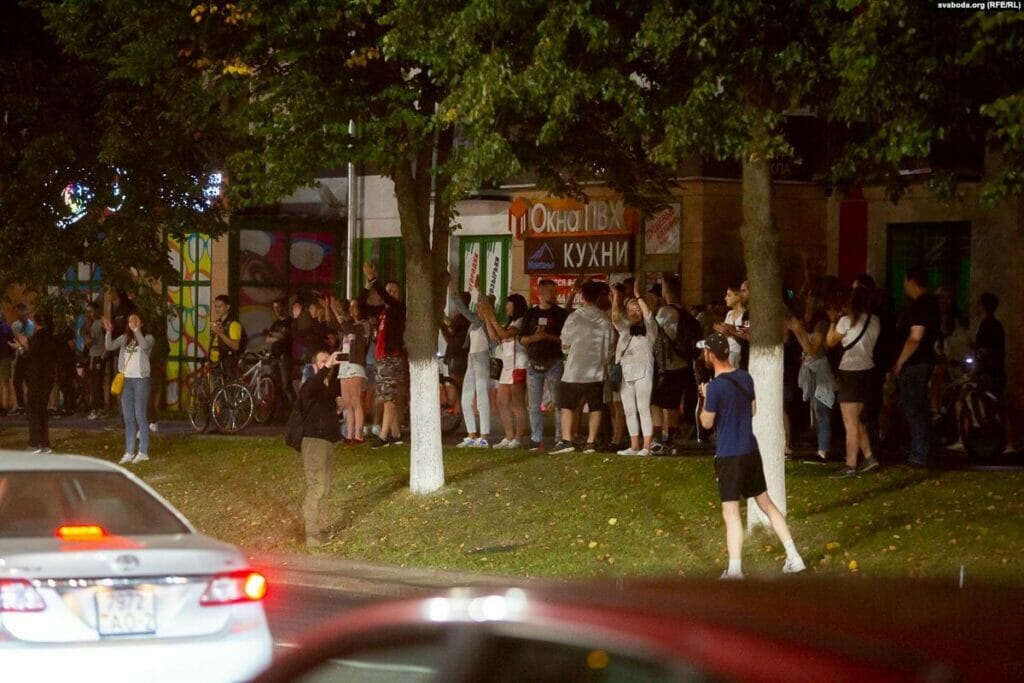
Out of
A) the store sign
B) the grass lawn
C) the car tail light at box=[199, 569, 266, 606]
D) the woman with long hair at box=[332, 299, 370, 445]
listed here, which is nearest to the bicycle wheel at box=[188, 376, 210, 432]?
the woman with long hair at box=[332, 299, 370, 445]

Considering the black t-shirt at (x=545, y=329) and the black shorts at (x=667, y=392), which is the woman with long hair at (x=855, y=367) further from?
the black t-shirt at (x=545, y=329)

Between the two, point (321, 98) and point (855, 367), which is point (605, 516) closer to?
point (855, 367)

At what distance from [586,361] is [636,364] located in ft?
1.85

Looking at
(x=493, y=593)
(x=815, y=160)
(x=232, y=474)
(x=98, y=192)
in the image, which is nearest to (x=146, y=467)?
(x=232, y=474)

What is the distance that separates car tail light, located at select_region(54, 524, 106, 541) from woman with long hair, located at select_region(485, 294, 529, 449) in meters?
11.9

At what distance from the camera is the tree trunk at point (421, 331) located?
17578mm

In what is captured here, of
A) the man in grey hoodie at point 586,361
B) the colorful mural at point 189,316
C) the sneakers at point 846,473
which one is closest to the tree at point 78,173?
the man in grey hoodie at point 586,361

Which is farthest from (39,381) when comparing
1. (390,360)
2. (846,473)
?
(846,473)

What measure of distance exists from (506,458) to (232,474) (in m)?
4.01

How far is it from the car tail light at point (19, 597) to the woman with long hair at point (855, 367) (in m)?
10.1

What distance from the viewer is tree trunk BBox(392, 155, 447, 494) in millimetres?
17578

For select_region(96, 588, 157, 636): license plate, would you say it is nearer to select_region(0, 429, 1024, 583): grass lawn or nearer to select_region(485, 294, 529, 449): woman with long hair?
select_region(0, 429, 1024, 583): grass lawn

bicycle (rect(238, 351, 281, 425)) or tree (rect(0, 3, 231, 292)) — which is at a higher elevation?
tree (rect(0, 3, 231, 292))

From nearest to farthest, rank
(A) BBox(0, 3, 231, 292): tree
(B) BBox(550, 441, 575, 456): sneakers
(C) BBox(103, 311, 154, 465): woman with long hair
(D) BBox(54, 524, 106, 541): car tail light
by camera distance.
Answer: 1. (D) BBox(54, 524, 106, 541): car tail light
2. (B) BBox(550, 441, 575, 456): sneakers
3. (C) BBox(103, 311, 154, 465): woman with long hair
4. (A) BBox(0, 3, 231, 292): tree
